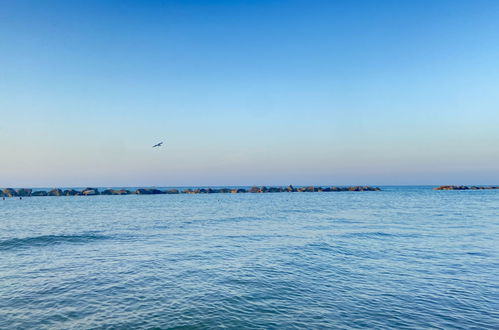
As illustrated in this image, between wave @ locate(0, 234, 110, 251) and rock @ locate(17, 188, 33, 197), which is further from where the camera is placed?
rock @ locate(17, 188, 33, 197)

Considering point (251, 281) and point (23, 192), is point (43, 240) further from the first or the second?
point (23, 192)

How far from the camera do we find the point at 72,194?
150 meters

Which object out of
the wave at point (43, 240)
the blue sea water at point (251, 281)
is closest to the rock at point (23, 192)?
the blue sea water at point (251, 281)

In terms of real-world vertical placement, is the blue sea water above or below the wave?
below

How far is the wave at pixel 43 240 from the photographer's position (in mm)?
29241

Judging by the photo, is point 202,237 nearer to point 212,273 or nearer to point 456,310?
point 212,273

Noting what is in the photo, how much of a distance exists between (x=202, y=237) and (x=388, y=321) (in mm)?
22788

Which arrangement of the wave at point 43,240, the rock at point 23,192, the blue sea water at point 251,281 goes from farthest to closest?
the rock at point 23,192
the wave at point 43,240
the blue sea water at point 251,281

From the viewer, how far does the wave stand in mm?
29241

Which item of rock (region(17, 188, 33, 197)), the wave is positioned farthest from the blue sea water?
rock (region(17, 188, 33, 197))

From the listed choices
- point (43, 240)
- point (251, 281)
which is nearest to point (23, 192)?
point (43, 240)

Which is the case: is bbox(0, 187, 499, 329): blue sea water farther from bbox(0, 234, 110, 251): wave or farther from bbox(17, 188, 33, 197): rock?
bbox(17, 188, 33, 197): rock

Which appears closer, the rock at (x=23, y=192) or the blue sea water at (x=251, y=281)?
the blue sea water at (x=251, y=281)

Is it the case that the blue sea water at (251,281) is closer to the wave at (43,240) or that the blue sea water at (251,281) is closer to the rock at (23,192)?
the wave at (43,240)
